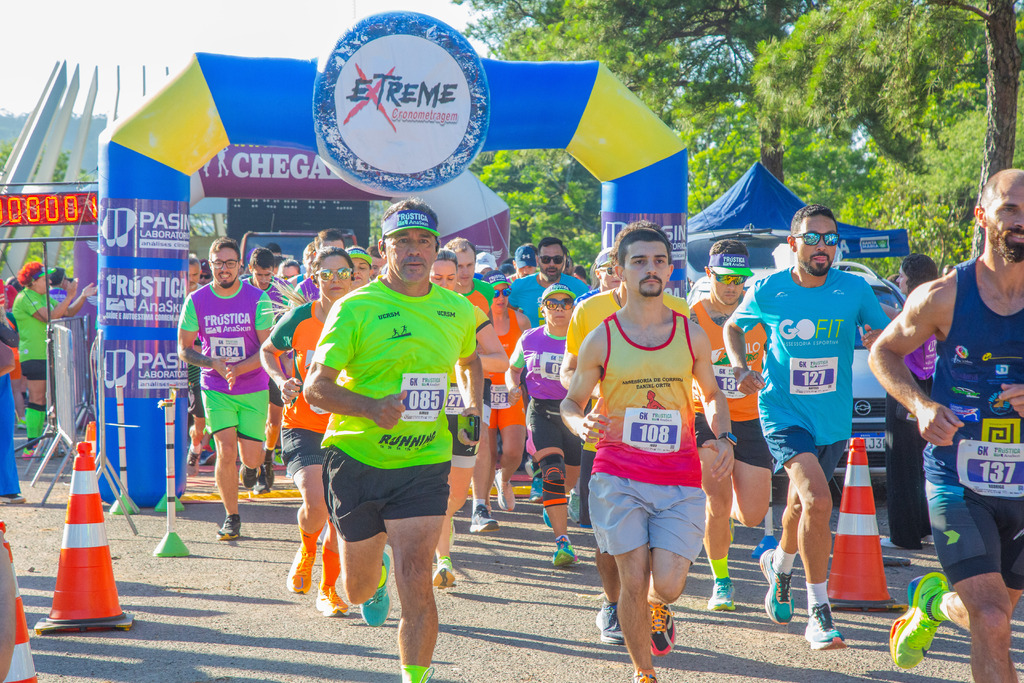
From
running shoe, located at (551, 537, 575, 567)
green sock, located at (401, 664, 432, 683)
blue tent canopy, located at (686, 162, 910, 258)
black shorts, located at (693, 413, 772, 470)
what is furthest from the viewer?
blue tent canopy, located at (686, 162, 910, 258)

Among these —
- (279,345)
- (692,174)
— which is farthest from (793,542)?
(692,174)

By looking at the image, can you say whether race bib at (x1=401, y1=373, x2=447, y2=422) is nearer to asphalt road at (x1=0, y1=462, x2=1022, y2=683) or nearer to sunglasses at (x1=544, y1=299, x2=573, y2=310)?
asphalt road at (x1=0, y1=462, x2=1022, y2=683)

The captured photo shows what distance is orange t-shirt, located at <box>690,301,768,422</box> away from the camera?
6.11m

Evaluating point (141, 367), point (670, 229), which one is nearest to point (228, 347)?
point (141, 367)

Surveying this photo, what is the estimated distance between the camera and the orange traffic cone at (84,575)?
5.44m

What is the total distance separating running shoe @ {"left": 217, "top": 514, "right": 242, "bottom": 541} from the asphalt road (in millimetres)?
105

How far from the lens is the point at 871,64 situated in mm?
13297

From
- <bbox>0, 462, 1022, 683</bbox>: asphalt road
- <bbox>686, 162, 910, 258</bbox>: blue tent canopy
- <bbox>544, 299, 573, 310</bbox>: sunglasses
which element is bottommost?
<bbox>0, 462, 1022, 683</bbox>: asphalt road

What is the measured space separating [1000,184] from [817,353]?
1.93 metres

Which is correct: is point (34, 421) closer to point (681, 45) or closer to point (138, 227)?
point (138, 227)

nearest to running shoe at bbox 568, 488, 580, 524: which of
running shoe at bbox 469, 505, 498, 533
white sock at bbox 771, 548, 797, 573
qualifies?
running shoe at bbox 469, 505, 498, 533

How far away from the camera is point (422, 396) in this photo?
4.34m

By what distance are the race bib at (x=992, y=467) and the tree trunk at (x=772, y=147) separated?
50.0ft

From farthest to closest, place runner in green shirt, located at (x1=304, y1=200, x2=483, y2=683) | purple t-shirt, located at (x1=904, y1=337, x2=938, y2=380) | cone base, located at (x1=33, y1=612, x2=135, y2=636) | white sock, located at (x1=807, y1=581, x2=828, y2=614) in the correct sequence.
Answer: purple t-shirt, located at (x1=904, y1=337, x2=938, y2=380)
cone base, located at (x1=33, y1=612, x2=135, y2=636)
white sock, located at (x1=807, y1=581, x2=828, y2=614)
runner in green shirt, located at (x1=304, y1=200, x2=483, y2=683)
